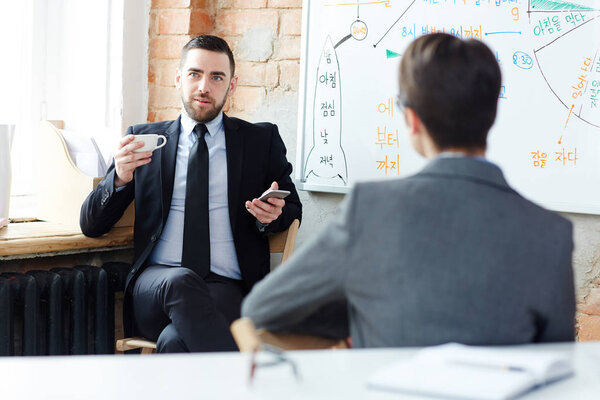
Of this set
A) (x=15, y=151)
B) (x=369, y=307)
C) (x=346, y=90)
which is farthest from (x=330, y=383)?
(x=15, y=151)

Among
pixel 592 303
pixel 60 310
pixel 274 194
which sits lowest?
pixel 60 310

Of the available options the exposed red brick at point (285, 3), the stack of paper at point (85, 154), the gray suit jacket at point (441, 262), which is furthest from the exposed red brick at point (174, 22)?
the gray suit jacket at point (441, 262)

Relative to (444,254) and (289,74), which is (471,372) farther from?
(289,74)

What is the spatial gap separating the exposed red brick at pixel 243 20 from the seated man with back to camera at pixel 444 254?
6.57 feet

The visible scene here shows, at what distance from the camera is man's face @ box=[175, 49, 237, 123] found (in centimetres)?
274

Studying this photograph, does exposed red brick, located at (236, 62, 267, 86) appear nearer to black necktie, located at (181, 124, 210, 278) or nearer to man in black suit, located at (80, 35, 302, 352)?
man in black suit, located at (80, 35, 302, 352)

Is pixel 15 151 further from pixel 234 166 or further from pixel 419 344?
pixel 419 344

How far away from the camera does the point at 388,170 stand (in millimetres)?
2832

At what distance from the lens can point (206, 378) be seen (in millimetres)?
942

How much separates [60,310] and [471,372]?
1.93 metres

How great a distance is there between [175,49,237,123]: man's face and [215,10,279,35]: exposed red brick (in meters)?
0.41

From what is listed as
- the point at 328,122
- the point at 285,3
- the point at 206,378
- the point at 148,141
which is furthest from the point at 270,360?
the point at 285,3

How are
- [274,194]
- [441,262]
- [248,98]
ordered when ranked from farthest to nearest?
1. [248,98]
2. [274,194]
3. [441,262]

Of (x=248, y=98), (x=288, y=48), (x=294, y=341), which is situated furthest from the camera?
(x=248, y=98)
